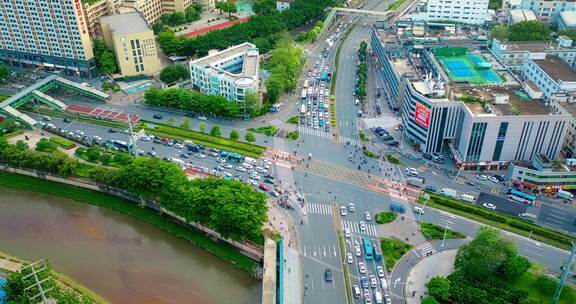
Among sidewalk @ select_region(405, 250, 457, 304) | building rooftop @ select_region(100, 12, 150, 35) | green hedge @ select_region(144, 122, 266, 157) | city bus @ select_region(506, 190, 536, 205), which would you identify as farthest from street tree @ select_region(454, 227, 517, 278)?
building rooftop @ select_region(100, 12, 150, 35)

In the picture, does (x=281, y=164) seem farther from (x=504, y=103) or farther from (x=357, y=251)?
(x=504, y=103)

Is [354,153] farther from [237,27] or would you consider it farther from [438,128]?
[237,27]

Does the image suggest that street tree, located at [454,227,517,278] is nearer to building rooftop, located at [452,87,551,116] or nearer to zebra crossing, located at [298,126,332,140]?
building rooftop, located at [452,87,551,116]

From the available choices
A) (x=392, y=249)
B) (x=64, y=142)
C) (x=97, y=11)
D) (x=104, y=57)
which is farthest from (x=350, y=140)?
(x=97, y=11)

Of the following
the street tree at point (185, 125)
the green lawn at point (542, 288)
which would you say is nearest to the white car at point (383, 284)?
the green lawn at point (542, 288)

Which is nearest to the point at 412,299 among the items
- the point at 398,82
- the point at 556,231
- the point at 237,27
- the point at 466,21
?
the point at 556,231

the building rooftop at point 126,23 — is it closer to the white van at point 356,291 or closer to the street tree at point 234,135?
the street tree at point 234,135
